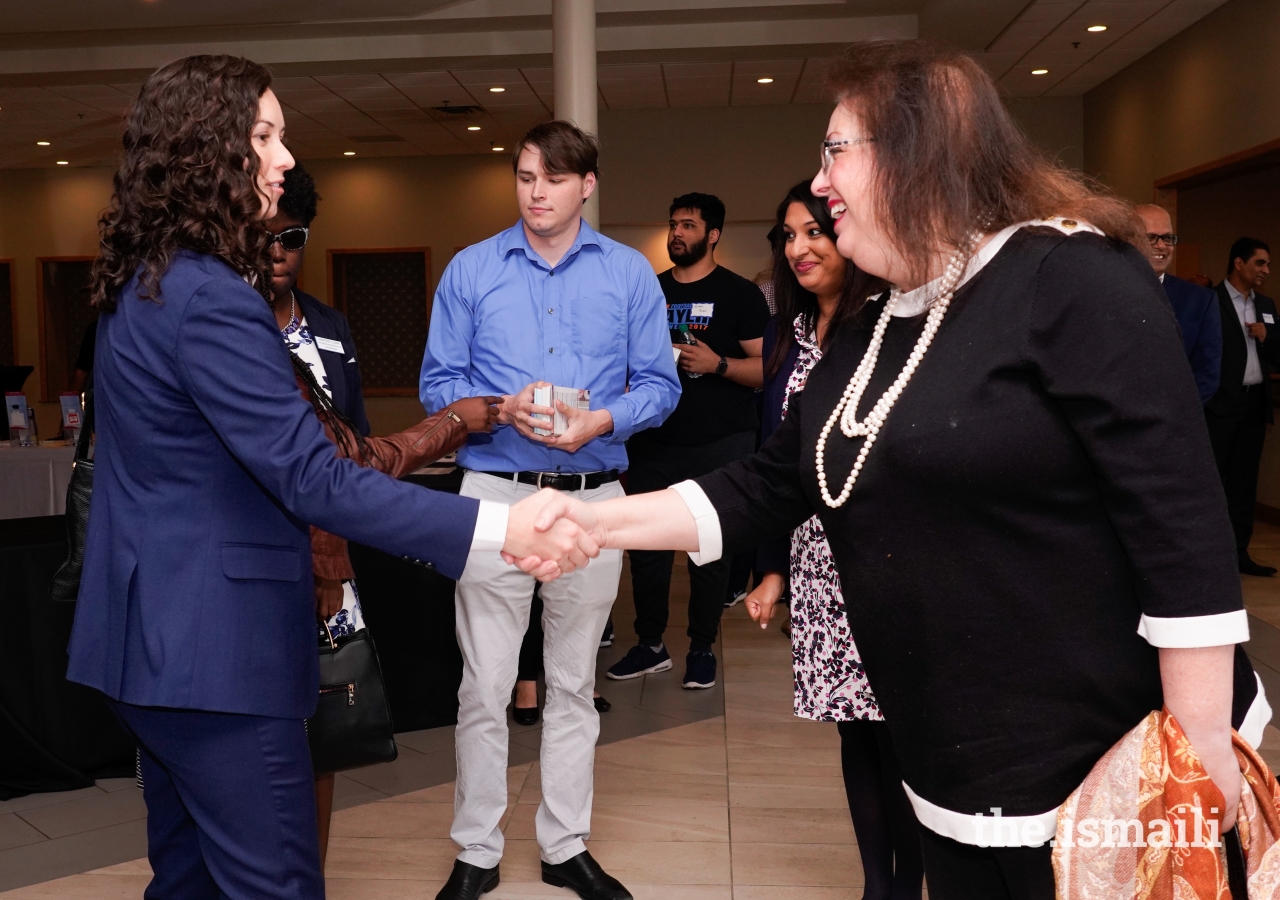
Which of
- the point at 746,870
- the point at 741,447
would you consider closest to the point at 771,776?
the point at 746,870

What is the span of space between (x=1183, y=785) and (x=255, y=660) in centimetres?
112

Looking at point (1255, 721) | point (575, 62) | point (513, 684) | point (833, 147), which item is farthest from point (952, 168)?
point (575, 62)

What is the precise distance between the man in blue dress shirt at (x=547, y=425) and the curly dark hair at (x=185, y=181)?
1.10 metres

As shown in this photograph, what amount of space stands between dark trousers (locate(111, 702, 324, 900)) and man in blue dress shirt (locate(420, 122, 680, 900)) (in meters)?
1.06

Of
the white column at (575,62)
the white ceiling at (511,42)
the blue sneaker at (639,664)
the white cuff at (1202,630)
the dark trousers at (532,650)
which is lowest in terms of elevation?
the blue sneaker at (639,664)

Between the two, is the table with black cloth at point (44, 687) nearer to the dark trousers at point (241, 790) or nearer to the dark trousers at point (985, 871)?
the dark trousers at point (241, 790)

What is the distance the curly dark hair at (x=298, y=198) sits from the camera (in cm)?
231

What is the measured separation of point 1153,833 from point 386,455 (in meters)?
1.48

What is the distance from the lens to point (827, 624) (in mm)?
2365

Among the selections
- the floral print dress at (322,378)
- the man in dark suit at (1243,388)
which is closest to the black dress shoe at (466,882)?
the floral print dress at (322,378)

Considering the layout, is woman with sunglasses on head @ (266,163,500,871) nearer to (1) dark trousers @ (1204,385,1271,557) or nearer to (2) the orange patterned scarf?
(2) the orange patterned scarf

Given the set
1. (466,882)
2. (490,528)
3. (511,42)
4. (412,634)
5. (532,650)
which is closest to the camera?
(490,528)

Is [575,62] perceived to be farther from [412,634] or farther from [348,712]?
[348,712]

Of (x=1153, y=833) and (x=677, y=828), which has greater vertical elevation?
(x=1153, y=833)
